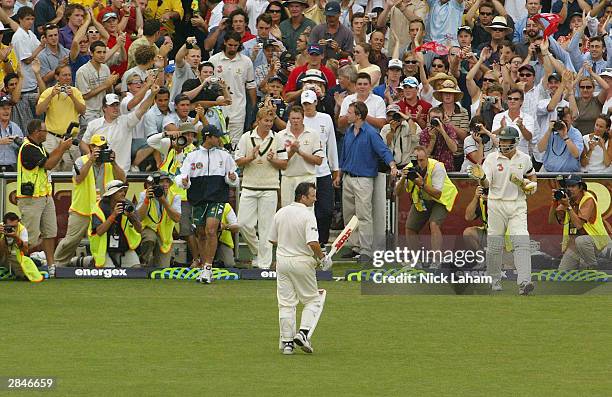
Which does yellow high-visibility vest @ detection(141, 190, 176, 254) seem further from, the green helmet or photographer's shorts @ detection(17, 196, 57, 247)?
the green helmet

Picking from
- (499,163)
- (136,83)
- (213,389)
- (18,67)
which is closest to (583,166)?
(499,163)

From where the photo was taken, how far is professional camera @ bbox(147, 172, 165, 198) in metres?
20.9

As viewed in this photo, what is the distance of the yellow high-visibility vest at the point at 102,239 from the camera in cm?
2097

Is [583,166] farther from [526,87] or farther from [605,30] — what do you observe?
[605,30]

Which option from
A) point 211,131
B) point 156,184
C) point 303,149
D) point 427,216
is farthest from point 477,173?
point 156,184

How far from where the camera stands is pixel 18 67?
916 inches

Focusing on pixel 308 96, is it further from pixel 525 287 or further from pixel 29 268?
pixel 29 268

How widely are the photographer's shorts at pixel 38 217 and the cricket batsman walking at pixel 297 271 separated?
692 cm

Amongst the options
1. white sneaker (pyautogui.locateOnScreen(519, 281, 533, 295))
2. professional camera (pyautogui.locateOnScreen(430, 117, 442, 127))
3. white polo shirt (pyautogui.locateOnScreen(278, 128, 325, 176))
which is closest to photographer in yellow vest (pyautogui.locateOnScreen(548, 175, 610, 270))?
white sneaker (pyautogui.locateOnScreen(519, 281, 533, 295))

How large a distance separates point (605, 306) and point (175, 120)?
24.0 ft

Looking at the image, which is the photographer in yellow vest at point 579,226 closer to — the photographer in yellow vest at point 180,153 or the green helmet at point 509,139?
the green helmet at point 509,139

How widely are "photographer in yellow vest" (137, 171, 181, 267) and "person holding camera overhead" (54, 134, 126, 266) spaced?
0.56 m

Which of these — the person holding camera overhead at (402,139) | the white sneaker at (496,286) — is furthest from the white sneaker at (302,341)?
the person holding camera overhead at (402,139)

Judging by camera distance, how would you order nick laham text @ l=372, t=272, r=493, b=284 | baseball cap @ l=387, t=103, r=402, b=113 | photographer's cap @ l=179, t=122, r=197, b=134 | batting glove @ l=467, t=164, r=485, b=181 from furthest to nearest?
baseball cap @ l=387, t=103, r=402, b=113 < photographer's cap @ l=179, t=122, r=197, b=134 < batting glove @ l=467, t=164, r=485, b=181 < nick laham text @ l=372, t=272, r=493, b=284
